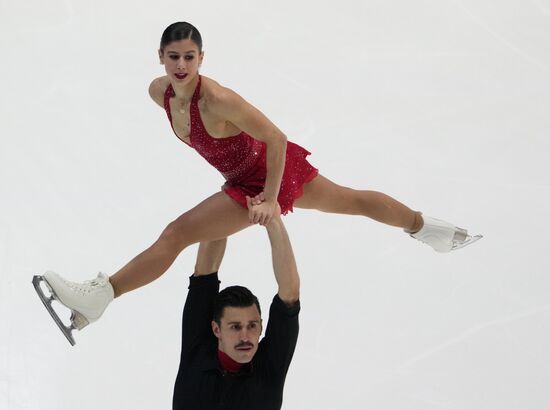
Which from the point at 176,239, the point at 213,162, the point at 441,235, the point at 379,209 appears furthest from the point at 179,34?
the point at 441,235

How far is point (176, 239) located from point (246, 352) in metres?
0.48

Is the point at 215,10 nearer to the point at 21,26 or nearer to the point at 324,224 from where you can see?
the point at 21,26

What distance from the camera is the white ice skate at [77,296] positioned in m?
3.40

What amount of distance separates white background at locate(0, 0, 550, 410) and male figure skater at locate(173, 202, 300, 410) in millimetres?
649

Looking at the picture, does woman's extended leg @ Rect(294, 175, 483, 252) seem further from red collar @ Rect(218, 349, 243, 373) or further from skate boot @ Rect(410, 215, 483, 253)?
red collar @ Rect(218, 349, 243, 373)

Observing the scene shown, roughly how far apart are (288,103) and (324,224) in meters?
1.15

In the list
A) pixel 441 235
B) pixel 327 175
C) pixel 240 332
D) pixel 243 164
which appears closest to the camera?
pixel 240 332

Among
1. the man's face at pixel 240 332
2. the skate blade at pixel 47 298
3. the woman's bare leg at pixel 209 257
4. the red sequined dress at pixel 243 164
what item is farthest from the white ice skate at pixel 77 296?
the red sequined dress at pixel 243 164

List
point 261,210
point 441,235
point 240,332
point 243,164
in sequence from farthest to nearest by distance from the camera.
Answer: point 441,235 < point 243,164 < point 261,210 < point 240,332

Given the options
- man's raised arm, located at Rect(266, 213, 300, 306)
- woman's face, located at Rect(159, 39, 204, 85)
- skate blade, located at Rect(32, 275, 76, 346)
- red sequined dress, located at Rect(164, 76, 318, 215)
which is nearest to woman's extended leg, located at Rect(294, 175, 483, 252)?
red sequined dress, located at Rect(164, 76, 318, 215)

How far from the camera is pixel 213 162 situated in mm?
3652

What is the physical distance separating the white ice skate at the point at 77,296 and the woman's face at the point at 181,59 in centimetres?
73

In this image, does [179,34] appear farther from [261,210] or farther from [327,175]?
[327,175]

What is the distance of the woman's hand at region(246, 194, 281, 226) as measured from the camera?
11.1 ft
